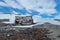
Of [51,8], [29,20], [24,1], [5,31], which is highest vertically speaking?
[24,1]

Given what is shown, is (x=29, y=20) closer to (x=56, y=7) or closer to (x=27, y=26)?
(x=27, y=26)

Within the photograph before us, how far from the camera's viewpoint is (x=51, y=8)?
2025 mm

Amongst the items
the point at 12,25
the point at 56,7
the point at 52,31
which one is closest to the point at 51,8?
the point at 56,7

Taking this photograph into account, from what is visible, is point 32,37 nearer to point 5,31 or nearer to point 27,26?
point 27,26

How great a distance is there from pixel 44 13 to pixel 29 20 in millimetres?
249

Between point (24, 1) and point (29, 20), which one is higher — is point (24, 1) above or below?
above

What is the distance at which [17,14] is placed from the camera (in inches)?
78.6

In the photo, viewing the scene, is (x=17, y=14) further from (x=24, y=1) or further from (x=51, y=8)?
(x=51, y=8)

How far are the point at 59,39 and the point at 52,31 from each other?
15 cm

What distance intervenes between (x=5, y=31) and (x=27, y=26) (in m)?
0.32

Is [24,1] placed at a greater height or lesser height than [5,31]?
greater

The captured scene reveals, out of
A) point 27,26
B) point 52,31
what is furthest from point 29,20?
point 52,31

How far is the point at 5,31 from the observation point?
1.95 metres

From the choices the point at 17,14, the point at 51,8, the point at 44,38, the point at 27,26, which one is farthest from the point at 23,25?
the point at 51,8
